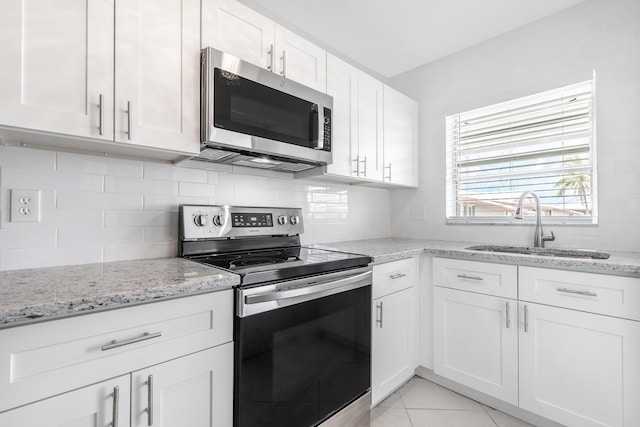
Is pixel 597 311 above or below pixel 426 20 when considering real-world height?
below

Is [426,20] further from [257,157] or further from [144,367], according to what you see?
[144,367]

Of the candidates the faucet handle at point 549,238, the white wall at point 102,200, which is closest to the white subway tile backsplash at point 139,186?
the white wall at point 102,200

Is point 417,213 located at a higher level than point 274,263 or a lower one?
higher

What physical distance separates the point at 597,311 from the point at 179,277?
188cm

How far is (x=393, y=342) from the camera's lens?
1893 mm

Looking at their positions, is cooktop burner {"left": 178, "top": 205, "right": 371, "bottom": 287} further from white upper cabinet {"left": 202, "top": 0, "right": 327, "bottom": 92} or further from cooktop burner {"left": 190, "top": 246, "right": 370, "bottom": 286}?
white upper cabinet {"left": 202, "top": 0, "right": 327, "bottom": 92}

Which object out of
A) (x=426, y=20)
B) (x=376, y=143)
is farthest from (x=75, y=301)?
(x=426, y=20)

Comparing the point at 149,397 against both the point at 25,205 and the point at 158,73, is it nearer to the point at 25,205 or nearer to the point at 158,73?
the point at 25,205

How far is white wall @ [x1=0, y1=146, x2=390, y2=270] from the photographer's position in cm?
118

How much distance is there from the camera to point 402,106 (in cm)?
260

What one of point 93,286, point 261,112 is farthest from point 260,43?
point 93,286

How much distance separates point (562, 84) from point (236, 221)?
230cm

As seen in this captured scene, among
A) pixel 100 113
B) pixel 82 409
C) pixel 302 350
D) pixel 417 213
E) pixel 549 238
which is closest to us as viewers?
pixel 82 409

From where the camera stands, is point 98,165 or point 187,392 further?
point 98,165
